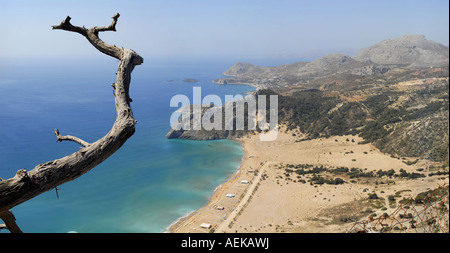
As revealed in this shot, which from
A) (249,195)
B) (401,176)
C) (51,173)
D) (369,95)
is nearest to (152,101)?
(369,95)

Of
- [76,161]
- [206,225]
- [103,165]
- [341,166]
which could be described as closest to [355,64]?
[341,166]

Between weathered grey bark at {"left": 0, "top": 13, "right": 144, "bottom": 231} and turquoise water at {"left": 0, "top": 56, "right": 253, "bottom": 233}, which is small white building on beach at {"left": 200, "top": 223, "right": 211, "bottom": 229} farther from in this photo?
weathered grey bark at {"left": 0, "top": 13, "right": 144, "bottom": 231}

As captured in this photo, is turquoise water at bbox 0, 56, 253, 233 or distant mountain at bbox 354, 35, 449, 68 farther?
distant mountain at bbox 354, 35, 449, 68

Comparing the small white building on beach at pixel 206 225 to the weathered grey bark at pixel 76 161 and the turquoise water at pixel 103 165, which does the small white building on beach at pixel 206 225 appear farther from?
the weathered grey bark at pixel 76 161

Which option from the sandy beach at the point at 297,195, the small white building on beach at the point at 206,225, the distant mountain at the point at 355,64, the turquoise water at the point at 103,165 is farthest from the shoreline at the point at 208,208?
the distant mountain at the point at 355,64

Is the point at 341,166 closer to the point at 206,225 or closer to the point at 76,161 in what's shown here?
the point at 206,225

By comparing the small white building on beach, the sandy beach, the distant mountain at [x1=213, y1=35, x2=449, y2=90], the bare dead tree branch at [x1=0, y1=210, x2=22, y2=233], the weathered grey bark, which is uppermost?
the distant mountain at [x1=213, y1=35, x2=449, y2=90]

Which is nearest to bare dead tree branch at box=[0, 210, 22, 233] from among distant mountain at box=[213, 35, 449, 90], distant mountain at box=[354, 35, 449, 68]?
distant mountain at box=[213, 35, 449, 90]
